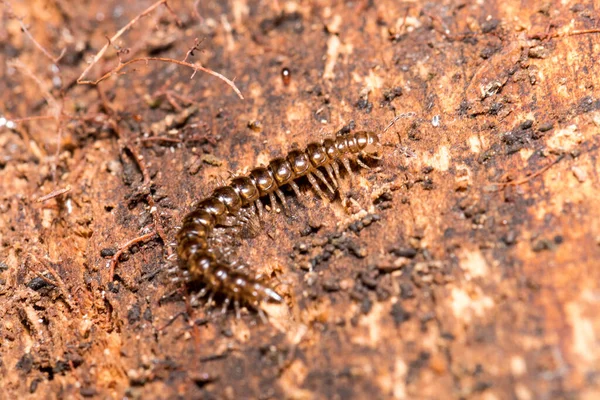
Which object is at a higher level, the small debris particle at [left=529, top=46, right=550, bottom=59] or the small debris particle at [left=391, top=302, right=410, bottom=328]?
the small debris particle at [left=529, top=46, right=550, bottom=59]

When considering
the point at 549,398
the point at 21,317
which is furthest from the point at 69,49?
the point at 549,398

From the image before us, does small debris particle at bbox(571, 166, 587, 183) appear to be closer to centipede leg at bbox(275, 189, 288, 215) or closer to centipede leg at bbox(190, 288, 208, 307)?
centipede leg at bbox(275, 189, 288, 215)

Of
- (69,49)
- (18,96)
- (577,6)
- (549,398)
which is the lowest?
(549,398)

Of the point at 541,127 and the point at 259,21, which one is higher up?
the point at 259,21

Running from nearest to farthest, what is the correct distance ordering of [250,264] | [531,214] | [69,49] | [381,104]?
[531,214], [250,264], [381,104], [69,49]

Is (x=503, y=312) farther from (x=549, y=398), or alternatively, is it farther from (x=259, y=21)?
(x=259, y=21)

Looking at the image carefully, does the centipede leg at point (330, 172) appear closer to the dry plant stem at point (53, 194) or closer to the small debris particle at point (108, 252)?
the small debris particle at point (108, 252)

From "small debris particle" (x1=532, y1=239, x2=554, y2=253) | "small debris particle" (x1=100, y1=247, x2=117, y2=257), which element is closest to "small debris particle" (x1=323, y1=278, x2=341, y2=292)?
"small debris particle" (x1=532, y1=239, x2=554, y2=253)
